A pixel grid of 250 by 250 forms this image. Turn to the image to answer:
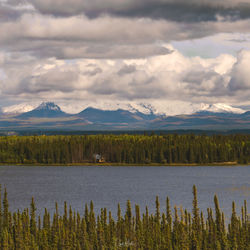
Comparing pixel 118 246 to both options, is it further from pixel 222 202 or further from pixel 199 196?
pixel 199 196

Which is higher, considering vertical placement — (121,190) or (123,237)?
(123,237)

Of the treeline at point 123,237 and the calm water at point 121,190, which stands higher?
the treeline at point 123,237

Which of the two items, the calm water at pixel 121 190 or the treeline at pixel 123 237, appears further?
the calm water at pixel 121 190

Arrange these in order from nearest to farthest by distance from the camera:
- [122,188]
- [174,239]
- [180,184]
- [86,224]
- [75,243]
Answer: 1. [75,243]
2. [174,239]
3. [86,224]
4. [122,188]
5. [180,184]

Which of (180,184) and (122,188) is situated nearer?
(122,188)

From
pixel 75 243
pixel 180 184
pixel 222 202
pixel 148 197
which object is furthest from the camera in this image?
pixel 180 184

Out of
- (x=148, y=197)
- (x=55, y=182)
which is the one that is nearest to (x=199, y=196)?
(x=148, y=197)

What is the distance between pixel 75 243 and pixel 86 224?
11.2 m

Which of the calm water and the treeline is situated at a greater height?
the treeline

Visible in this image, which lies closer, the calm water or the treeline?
the treeline

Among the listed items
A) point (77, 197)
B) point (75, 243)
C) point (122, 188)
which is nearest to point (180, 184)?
point (122, 188)

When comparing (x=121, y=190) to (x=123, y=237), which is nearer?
(x=123, y=237)

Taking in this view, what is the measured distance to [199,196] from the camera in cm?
13638

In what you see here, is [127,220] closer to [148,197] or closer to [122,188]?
[148,197]
